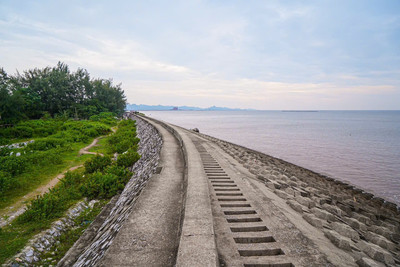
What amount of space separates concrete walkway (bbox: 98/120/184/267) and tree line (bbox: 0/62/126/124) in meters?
31.2

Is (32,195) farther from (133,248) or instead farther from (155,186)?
(133,248)

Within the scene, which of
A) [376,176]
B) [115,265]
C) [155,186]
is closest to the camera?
[115,265]

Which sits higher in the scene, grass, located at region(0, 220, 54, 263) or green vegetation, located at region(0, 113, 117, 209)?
green vegetation, located at region(0, 113, 117, 209)

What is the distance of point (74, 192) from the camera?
8789 mm

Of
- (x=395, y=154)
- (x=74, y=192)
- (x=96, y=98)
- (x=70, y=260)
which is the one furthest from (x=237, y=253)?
(x=96, y=98)

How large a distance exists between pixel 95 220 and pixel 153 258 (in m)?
4.86

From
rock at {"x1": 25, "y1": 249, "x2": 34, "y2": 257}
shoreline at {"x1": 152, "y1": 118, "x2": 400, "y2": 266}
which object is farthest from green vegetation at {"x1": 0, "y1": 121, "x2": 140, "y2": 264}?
shoreline at {"x1": 152, "y1": 118, "x2": 400, "y2": 266}

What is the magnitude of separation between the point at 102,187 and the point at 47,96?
38.8 metres

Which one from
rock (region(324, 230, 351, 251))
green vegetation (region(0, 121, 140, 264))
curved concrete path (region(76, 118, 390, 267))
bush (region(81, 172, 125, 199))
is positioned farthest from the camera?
bush (region(81, 172, 125, 199))

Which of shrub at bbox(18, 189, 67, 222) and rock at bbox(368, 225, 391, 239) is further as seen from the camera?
shrub at bbox(18, 189, 67, 222)

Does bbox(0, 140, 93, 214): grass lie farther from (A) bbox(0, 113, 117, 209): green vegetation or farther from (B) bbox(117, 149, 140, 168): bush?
(B) bbox(117, 149, 140, 168): bush

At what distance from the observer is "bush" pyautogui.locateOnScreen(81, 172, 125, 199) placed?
902 cm

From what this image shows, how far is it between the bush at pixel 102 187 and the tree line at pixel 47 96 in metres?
26.3

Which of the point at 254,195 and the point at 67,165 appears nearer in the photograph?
the point at 254,195
